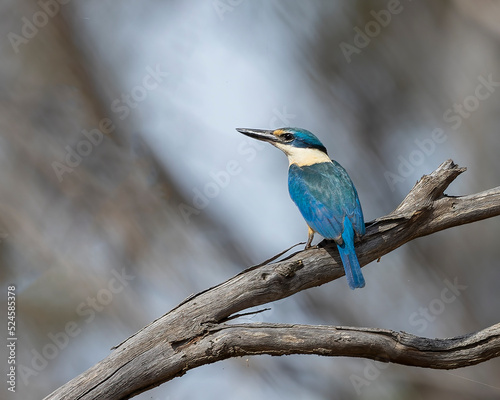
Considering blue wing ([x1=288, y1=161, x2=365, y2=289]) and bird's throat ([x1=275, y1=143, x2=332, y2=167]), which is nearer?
blue wing ([x1=288, y1=161, x2=365, y2=289])

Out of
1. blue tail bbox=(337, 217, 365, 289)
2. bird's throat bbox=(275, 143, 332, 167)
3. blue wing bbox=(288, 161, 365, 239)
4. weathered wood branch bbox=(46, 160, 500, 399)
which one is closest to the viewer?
weathered wood branch bbox=(46, 160, 500, 399)

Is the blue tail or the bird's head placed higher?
the bird's head

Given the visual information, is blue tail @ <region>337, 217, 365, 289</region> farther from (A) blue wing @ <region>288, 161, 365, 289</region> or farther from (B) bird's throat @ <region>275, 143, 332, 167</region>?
(B) bird's throat @ <region>275, 143, 332, 167</region>

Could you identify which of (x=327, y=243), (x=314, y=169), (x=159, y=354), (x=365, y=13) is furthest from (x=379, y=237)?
(x=365, y=13)

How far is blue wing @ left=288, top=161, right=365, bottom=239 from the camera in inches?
159

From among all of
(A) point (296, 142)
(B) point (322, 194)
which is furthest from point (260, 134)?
(B) point (322, 194)

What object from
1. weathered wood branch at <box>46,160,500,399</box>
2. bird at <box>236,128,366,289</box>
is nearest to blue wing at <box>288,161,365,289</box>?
bird at <box>236,128,366,289</box>

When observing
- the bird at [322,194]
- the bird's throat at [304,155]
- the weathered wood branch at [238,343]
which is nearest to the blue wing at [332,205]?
the bird at [322,194]

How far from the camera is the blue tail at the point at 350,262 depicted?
3752 millimetres

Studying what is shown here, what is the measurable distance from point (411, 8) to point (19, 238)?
5640mm

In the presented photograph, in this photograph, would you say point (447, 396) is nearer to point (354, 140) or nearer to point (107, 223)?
point (354, 140)

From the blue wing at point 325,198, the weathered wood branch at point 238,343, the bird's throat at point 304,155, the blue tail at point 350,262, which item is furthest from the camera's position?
the bird's throat at point 304,155

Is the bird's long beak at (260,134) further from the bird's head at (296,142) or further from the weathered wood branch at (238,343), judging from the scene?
the weathered wood branch at (238,343)

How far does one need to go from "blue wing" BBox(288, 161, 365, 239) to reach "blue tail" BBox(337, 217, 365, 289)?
0.05 meters
